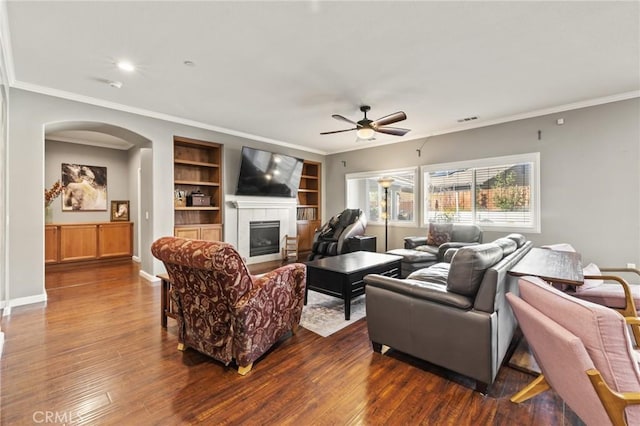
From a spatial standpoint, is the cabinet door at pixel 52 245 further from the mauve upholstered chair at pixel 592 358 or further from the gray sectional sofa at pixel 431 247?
the mauve upholstered chair at pixel 592 358

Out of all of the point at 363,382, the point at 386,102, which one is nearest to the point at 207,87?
the point at 386,102

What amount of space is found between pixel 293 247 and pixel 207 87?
3.94 m

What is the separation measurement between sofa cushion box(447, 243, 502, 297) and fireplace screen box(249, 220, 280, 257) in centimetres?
473

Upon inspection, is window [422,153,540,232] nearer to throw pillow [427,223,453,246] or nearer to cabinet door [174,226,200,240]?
throw pillow [427,223,453,246]

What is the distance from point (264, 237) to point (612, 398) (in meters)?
5.79

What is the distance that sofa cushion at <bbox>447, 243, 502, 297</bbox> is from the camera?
6.29 feet

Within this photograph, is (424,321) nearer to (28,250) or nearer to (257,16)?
(257,16)

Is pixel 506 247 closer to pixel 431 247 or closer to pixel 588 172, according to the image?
pixel 431 247

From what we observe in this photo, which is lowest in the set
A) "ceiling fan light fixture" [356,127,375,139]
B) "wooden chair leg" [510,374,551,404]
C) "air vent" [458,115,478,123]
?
"wooden chair leg" [510,374,551,404]

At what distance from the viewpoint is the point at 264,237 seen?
21.0 feet

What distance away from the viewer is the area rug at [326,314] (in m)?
2.93

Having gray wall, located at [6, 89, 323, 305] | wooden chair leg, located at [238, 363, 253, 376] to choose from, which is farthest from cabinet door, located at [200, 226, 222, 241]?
wooden chair leg, located at [238, 363, 253, 376]

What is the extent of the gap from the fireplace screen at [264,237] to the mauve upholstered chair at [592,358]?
5.36 meters

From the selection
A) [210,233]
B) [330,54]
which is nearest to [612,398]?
[330,54]
